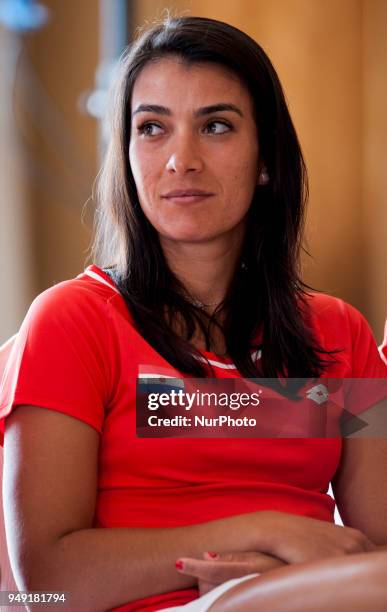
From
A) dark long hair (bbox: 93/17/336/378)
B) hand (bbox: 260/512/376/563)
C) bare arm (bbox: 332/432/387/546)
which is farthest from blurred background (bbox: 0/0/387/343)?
hand (bbox: 260/512/376/563)

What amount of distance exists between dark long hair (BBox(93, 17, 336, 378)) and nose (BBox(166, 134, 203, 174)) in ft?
0.38

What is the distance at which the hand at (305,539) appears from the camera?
3.24 ft

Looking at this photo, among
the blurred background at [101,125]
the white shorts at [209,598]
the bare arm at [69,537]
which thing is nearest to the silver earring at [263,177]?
the bare arm at [69,537]

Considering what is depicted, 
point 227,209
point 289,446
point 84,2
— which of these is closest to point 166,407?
point 289,446

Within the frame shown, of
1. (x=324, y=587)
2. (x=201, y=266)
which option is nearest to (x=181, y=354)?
(x=201, y=266)

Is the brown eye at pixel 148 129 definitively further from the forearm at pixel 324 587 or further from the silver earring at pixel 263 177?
the forearm at pixel 324 587

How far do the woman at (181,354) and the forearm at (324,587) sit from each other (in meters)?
0.03

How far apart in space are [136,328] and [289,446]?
257mm

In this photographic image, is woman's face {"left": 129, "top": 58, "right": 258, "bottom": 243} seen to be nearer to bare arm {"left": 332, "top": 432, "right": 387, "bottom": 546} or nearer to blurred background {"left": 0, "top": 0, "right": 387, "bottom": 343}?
bare arm {"left": 332, "top": 432, "right": 387, "bottom": 546}

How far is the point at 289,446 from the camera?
3.71 ft

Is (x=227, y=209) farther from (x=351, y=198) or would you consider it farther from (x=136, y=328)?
(x=351, y=198)

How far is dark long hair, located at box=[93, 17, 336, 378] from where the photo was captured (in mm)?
1171

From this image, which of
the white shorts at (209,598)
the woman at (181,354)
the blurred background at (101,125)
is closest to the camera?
the white shorts at (209,598)

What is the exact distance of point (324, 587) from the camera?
29.6 inches
